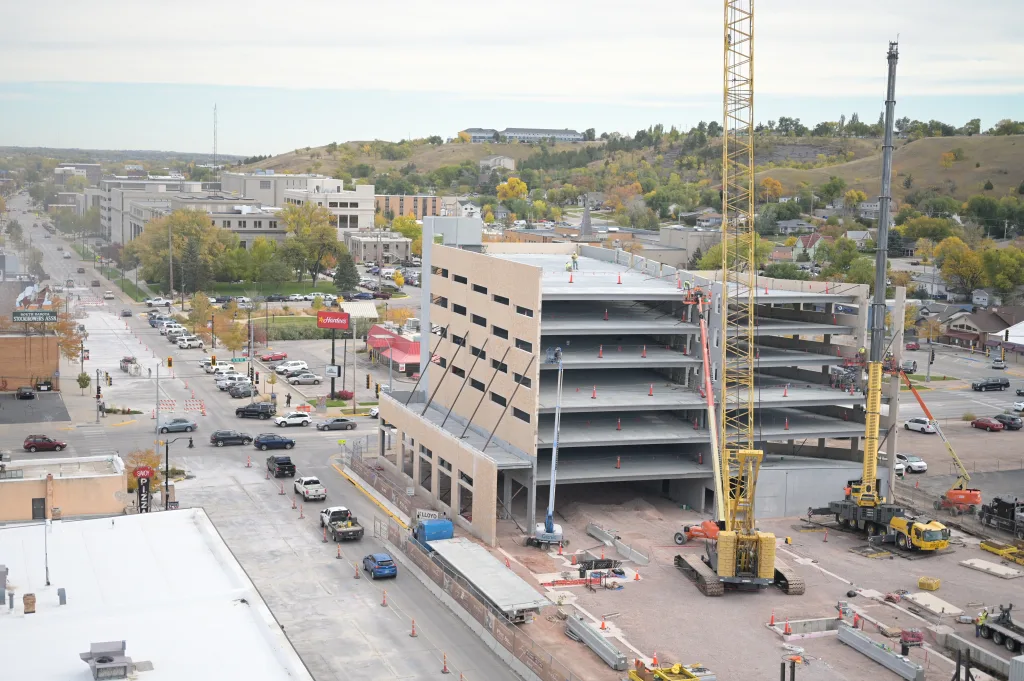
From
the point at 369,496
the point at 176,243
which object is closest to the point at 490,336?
the point at 369,496

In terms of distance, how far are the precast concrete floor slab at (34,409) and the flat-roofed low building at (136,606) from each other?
38626 millimetres

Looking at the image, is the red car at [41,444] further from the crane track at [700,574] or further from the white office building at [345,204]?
the white office building at [345,204]

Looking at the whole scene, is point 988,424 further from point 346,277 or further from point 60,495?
point 346,277

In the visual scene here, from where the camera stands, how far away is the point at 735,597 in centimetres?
4950

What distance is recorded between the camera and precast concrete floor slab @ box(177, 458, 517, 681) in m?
41.8

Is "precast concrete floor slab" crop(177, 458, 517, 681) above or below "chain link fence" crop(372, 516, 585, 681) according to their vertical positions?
below

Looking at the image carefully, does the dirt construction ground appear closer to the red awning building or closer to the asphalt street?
the asphalt street

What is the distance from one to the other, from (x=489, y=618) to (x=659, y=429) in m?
20.6

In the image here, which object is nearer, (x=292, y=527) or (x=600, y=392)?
(x=292, y=527)

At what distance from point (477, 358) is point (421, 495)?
7921mm

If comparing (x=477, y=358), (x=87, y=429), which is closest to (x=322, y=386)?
(x=87, y=429)

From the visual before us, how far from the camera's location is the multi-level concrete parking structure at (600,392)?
59.0 m

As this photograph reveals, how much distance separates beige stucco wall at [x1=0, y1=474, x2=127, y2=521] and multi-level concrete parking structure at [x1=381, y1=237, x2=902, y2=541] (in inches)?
650

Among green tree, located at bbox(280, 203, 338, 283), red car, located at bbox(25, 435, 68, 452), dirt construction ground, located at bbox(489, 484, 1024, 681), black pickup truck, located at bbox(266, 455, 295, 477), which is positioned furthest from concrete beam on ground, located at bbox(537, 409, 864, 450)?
green tree, located at bbox(280, 203, 338, 283)
